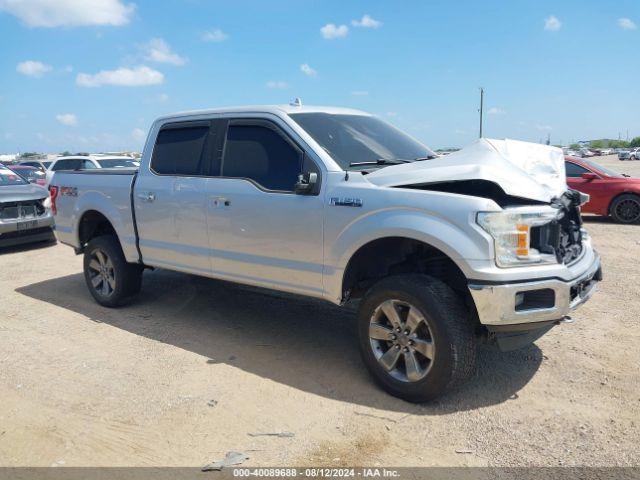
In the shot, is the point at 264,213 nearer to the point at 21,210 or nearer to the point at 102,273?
the point at 102,273

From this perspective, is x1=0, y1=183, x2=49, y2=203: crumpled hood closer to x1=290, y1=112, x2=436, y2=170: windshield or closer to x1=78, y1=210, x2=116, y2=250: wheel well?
x1=78, y1=210, x2=116, y2=250: wheel well

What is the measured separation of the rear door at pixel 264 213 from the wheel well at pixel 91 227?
215cm

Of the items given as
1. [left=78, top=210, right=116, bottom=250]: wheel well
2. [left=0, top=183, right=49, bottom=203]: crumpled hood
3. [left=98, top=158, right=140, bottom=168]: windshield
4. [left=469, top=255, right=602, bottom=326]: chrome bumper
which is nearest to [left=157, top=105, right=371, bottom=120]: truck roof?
[left=78, top=210, right=116, bottom=250]: wheel well

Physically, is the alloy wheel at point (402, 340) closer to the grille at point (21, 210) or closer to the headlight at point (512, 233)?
the headlight at point (512, 233)

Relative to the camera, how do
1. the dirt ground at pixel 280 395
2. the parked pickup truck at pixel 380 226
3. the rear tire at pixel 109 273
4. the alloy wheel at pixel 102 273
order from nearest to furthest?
the dirt ground at pixel 280 395
the parked pickup truck at pixel 380 226
the rear tire at pixel 109 273
the alloy wheel at pixel 102 273

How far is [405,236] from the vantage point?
367 centimetres

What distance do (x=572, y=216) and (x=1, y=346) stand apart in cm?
524

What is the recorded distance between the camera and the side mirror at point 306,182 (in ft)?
13.5

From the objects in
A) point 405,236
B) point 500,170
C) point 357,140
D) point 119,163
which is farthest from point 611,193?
point 119,163

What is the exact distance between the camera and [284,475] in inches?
117

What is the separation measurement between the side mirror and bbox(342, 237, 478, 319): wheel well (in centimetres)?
63

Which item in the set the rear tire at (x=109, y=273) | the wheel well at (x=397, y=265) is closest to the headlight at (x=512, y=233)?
the wheel well at (x=397, y=265)

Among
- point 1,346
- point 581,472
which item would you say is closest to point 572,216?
point 581,472

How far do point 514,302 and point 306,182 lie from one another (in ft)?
5.77
